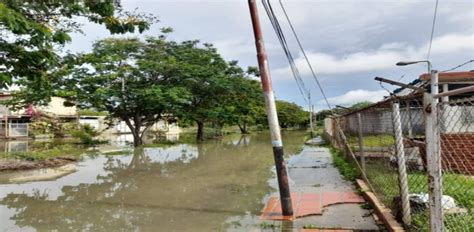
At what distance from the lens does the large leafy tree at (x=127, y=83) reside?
16.7 m

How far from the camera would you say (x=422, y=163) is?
5207 mm

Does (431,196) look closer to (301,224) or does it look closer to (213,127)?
(301,224)

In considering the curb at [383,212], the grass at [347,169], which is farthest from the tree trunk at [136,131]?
the curb at [383,212]

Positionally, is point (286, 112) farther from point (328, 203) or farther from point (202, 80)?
point (328, 203)

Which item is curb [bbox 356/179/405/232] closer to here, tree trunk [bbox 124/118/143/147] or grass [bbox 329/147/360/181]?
grass [bbox 329/147/360/181]

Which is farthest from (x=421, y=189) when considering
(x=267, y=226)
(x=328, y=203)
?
(x=267, y=226)

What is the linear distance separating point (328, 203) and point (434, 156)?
3.16 m

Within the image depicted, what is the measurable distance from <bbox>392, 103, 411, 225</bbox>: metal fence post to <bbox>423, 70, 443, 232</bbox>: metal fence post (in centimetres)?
112

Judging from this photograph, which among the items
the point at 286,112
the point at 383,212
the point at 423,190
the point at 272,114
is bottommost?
the point at 383,212

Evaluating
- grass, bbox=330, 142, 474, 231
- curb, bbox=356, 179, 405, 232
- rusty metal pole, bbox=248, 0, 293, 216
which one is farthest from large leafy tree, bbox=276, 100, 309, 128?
rusty metal pole, bbox=248, 0, 293, 216

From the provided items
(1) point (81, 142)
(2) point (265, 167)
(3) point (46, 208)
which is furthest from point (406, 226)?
(1) point (81, 142)

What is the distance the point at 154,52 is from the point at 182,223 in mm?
14896

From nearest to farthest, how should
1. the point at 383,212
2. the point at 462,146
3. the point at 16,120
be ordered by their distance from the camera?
the point at 383,212
the point at 462,146
the point at 16,120

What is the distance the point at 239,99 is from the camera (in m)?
24.0
